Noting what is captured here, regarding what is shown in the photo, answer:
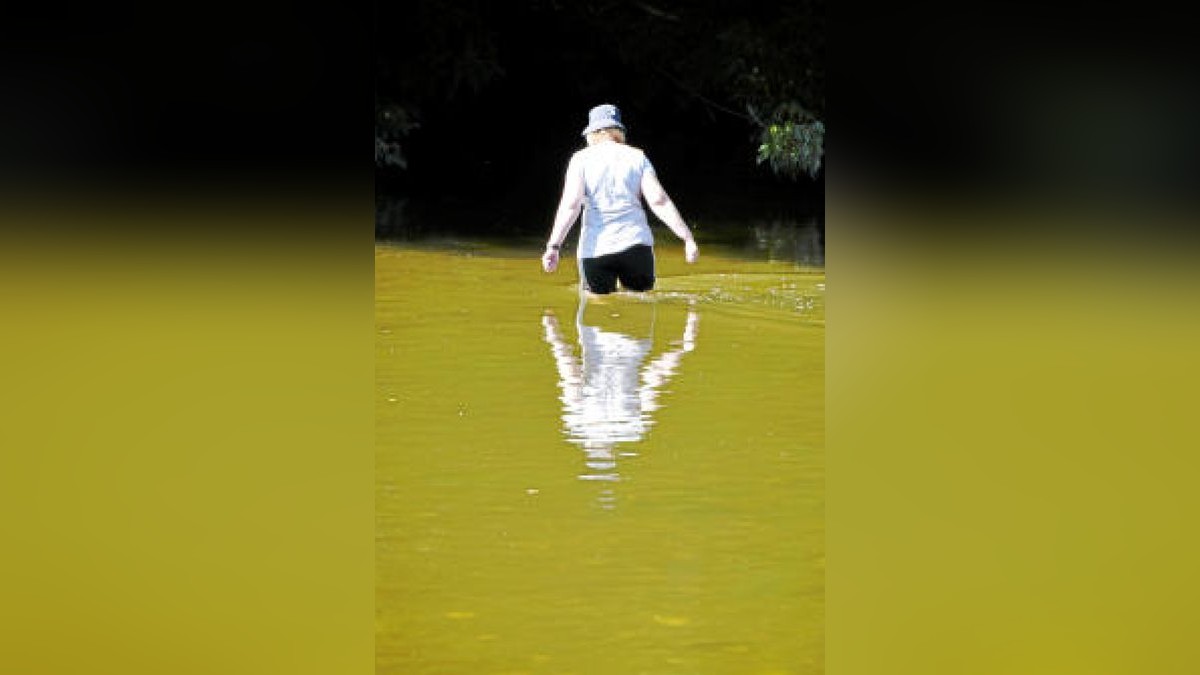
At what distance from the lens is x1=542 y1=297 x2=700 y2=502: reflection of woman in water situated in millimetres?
9711

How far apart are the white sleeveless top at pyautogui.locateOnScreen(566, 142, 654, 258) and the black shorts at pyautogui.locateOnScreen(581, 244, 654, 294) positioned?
62 mm

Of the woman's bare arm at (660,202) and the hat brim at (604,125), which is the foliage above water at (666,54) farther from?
the woman's bare arm at (660,202)

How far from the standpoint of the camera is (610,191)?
15344mm

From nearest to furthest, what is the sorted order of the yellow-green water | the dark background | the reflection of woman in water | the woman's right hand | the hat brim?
the yellow-green water
the reflection of woman in water
the woman's right hand
the hat brim
the dark background

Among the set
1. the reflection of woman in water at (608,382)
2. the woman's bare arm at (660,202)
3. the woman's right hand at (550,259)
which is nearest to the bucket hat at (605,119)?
the woman's bare arm at (660,202)

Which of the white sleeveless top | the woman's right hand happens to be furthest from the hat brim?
the woman's right hand

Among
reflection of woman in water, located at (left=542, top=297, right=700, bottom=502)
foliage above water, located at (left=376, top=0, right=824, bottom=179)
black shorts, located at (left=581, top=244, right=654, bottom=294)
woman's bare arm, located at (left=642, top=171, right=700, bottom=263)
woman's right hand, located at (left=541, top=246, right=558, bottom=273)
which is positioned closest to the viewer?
reflection of woman in water, located at (left=542, top=297, right=700, bottom=502)

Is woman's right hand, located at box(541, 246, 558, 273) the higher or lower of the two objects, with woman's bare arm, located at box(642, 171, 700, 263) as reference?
lower

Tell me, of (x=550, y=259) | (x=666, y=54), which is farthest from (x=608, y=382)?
(x=666, y=54)

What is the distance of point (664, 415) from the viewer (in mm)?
10367

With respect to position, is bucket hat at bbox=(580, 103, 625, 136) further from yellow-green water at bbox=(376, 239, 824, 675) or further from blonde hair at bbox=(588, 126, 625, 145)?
yellow-green water at bbox=(376, 239, 824, 675)
